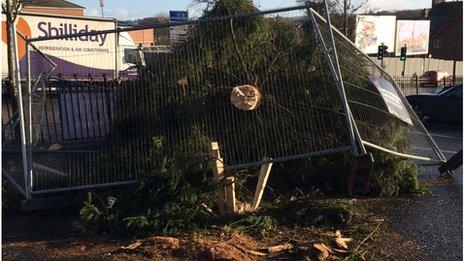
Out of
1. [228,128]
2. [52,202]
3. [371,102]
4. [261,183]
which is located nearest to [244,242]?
[261,183]

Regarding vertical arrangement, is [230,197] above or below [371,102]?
below

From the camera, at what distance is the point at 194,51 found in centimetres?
601

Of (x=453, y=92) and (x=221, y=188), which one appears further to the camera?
(x=453, y=92)

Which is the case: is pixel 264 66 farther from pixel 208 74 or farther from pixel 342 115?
pixel 342 115

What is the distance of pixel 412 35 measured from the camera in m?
50.5

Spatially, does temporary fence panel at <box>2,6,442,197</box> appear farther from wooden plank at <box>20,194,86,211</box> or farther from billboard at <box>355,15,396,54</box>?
billboard at <box>355,15,396,54</box>

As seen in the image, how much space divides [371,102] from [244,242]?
2.57m

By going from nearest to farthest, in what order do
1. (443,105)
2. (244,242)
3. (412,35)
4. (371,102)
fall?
(244,242) → (371,102) → (443,105) → (412,35)

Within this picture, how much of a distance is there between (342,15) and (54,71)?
64.5 feet

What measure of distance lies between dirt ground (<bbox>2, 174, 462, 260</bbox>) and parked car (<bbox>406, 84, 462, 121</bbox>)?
912 centimetres

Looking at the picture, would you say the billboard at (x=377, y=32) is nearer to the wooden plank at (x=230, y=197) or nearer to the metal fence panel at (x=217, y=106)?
the metal fence panel at (x=217, y=106)

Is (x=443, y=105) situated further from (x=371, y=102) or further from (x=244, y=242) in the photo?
(x=244, y=242)

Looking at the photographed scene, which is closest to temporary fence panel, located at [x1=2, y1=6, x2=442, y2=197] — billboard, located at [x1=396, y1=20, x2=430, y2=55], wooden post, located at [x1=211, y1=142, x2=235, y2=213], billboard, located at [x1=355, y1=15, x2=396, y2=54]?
wooden post, located at [x1=211, y1=142, x2=235, y2=213]

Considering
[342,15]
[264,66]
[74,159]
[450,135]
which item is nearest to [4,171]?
[74,159]
